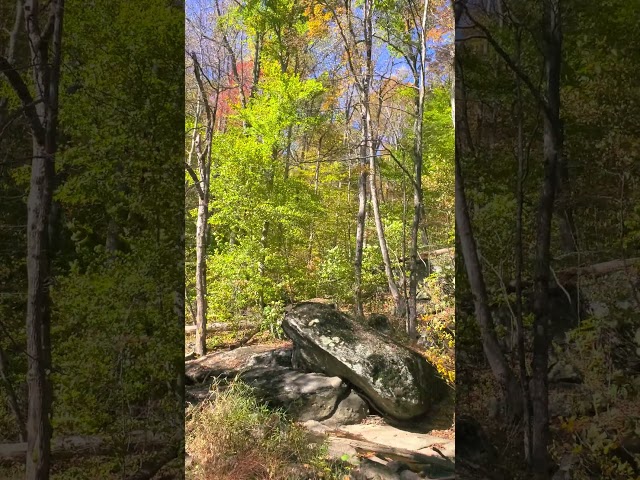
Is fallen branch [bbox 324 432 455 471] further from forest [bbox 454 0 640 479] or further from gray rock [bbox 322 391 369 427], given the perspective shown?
forest [bbox 454 0 640 479]

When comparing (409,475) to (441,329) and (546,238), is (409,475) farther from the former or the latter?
(546,238)

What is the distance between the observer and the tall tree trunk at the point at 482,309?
1770mm

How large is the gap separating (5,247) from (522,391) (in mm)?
1947

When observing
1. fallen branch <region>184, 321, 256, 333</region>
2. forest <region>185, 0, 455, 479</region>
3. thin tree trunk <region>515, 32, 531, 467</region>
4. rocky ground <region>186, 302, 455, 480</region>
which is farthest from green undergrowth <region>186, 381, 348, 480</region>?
fallen branch <region>184, 321, 256, 333</region>

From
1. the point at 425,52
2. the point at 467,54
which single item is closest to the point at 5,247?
the point at 467,54

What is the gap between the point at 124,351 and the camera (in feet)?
6.00

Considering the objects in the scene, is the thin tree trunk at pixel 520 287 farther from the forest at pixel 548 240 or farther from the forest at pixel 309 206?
the forest at pixel 309 206

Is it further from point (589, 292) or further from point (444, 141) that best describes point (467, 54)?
point (444, 141)

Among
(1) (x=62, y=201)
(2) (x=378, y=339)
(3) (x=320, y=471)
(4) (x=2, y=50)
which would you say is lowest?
(3) (x=320, y=471)

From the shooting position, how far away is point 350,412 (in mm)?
3713

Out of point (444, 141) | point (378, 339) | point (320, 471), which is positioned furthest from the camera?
point (444, 141)

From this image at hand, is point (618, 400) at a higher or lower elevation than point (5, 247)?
lower

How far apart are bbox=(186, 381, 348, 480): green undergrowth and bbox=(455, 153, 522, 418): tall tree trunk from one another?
1466 millimetres

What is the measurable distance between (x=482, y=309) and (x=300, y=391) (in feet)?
7.77
